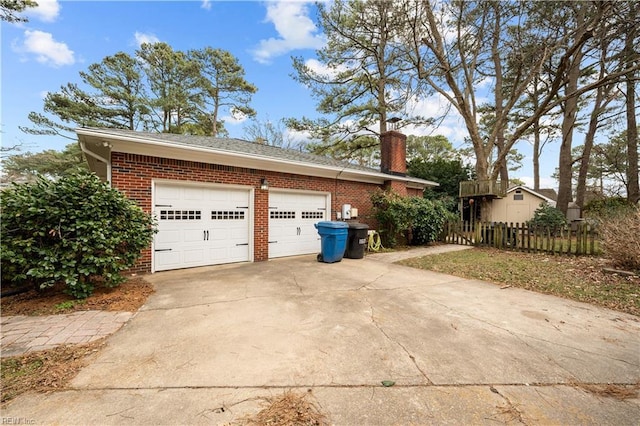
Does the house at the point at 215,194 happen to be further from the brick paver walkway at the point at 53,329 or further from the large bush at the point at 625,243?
the large bush at the point at 625,243

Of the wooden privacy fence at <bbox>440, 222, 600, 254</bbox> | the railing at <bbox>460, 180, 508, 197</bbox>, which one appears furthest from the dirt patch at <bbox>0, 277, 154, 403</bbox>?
the railing at <bbox>460, 180, 508, 197</bbox>

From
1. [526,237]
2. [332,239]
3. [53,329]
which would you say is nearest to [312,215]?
[332,239]

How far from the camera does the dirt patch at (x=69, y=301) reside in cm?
372

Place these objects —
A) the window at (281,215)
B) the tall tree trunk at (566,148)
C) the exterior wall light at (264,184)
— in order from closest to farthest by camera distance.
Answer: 1. the exterior wall light at (264,184)
2. the window at (281,215)
3. the tall tree trunk at (566,148)

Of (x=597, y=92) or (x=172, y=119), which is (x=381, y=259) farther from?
A: (x=597, y=92)

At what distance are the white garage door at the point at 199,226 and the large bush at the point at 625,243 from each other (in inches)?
330

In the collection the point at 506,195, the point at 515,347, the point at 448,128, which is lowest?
the point at 515,347

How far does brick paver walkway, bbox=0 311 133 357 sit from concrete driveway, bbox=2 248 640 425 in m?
0.26

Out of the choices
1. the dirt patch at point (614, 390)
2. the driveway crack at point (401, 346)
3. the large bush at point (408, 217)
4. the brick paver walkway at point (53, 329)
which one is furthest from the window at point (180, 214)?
the dirt patch at point (614, 390)

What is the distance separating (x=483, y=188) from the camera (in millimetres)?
16219

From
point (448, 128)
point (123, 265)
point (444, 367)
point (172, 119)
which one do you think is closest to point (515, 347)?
point (444, 367)

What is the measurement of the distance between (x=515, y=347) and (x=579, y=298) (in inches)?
111

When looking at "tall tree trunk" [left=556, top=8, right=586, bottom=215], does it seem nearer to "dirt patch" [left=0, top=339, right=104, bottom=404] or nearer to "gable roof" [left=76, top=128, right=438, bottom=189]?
"gable roof" [left=76, top=128, right=438, bottom=189]

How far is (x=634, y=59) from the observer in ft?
29.5
